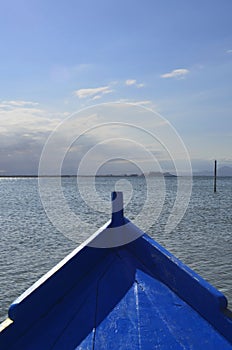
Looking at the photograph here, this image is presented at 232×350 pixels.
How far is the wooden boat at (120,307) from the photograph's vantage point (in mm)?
3186

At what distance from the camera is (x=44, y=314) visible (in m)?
3.69

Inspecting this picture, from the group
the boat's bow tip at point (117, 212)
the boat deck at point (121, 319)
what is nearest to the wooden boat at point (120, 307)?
the boat deck at point (121, 319)

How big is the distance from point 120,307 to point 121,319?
170mm

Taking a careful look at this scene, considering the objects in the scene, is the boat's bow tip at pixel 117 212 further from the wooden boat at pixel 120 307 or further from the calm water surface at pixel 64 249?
the calm water surface at pixel 64 249

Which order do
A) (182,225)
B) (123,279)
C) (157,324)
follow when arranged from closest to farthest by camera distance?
(157,324) → (123,279) → (182,225)

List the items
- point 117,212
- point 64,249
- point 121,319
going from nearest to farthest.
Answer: point 121,319, point 117,212, point 64,249

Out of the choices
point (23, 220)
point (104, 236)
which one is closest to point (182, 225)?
point (23, 220)

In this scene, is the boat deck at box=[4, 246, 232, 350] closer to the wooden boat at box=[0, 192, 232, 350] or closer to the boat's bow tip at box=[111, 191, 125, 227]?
the wooden boat at box=[0, 192, 232, 350]

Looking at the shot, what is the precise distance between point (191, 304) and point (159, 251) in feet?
2.17

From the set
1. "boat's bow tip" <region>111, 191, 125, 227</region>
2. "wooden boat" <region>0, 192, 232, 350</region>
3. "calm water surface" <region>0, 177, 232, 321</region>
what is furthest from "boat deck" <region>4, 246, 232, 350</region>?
"calm water surface" <region>0, 177, 232, 321</region>

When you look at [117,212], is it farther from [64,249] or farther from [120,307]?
[64,249]

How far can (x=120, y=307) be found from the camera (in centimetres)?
356

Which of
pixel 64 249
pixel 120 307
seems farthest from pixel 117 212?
pixel 64 249

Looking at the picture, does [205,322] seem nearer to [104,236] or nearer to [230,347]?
[230,347]
